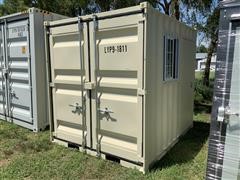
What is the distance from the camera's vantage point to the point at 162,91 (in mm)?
4320

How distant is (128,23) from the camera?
3824 mm

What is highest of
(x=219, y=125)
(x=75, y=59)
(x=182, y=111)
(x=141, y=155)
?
(x=75, y=59)

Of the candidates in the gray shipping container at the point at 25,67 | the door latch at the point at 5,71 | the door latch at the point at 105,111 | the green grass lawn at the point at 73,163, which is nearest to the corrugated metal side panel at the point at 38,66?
the gray shipping container at the point at 25,67

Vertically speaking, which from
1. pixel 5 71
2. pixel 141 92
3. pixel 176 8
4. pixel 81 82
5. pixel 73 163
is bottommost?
pixel 73 163

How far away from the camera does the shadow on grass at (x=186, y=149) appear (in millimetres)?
4316

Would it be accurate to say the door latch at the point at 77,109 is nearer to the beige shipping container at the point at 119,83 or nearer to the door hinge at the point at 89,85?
the beige shipping container at the point at 119,83

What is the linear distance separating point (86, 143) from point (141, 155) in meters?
1.25

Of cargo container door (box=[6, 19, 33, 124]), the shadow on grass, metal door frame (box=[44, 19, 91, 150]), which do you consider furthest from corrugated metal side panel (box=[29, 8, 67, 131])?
the shadow on grass

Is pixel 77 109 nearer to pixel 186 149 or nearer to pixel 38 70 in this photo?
pixel 38 70

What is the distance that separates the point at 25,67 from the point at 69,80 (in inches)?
78.6

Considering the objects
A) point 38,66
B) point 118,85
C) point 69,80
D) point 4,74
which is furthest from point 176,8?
point 118,85

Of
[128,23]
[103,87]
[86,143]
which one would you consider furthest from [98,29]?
[86,143]

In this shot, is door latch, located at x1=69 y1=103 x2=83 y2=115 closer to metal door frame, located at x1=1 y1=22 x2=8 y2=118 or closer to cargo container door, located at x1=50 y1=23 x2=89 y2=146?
cargo container door, located at x1=50 y1=23 x2=89 y2=146

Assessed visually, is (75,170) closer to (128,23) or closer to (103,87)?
(103,87)
